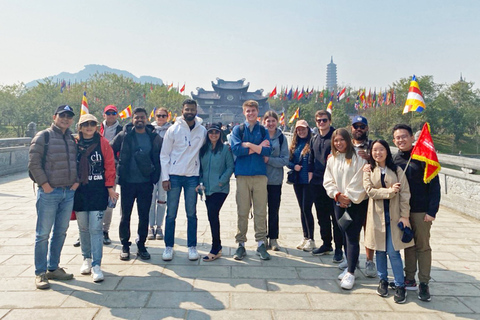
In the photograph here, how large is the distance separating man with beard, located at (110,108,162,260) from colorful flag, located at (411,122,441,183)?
2916 millimetres

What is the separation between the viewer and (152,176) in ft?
13.6

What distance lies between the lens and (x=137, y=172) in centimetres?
404

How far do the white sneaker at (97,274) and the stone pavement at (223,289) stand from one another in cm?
6

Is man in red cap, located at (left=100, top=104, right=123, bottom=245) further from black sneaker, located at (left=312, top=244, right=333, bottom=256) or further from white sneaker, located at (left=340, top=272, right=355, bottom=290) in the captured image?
white sneaker, located at (left=340, top=272, right=355, bottom=290)

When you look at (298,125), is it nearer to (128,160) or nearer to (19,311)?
(128,160)

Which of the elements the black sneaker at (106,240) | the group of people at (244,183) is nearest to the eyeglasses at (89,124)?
the group of people at (244,183)

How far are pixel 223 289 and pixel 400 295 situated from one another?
1678 mm

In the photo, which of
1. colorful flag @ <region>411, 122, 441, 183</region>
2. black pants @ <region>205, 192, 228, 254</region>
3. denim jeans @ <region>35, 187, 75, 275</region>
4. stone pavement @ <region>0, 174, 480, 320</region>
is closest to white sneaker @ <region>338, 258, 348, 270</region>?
stone pavement @ <region>0, 174, 480, 320</region>

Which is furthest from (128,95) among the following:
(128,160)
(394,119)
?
(128,160)

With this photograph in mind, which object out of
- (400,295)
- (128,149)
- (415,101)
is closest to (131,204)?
(128,149)

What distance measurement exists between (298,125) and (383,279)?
2165mm

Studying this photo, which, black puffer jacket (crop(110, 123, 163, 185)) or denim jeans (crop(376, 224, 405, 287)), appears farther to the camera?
black puffer jacket (crop(110, 123, 163, 185))

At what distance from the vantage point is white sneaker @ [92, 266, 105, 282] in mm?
3393

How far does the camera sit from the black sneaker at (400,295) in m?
3.07
